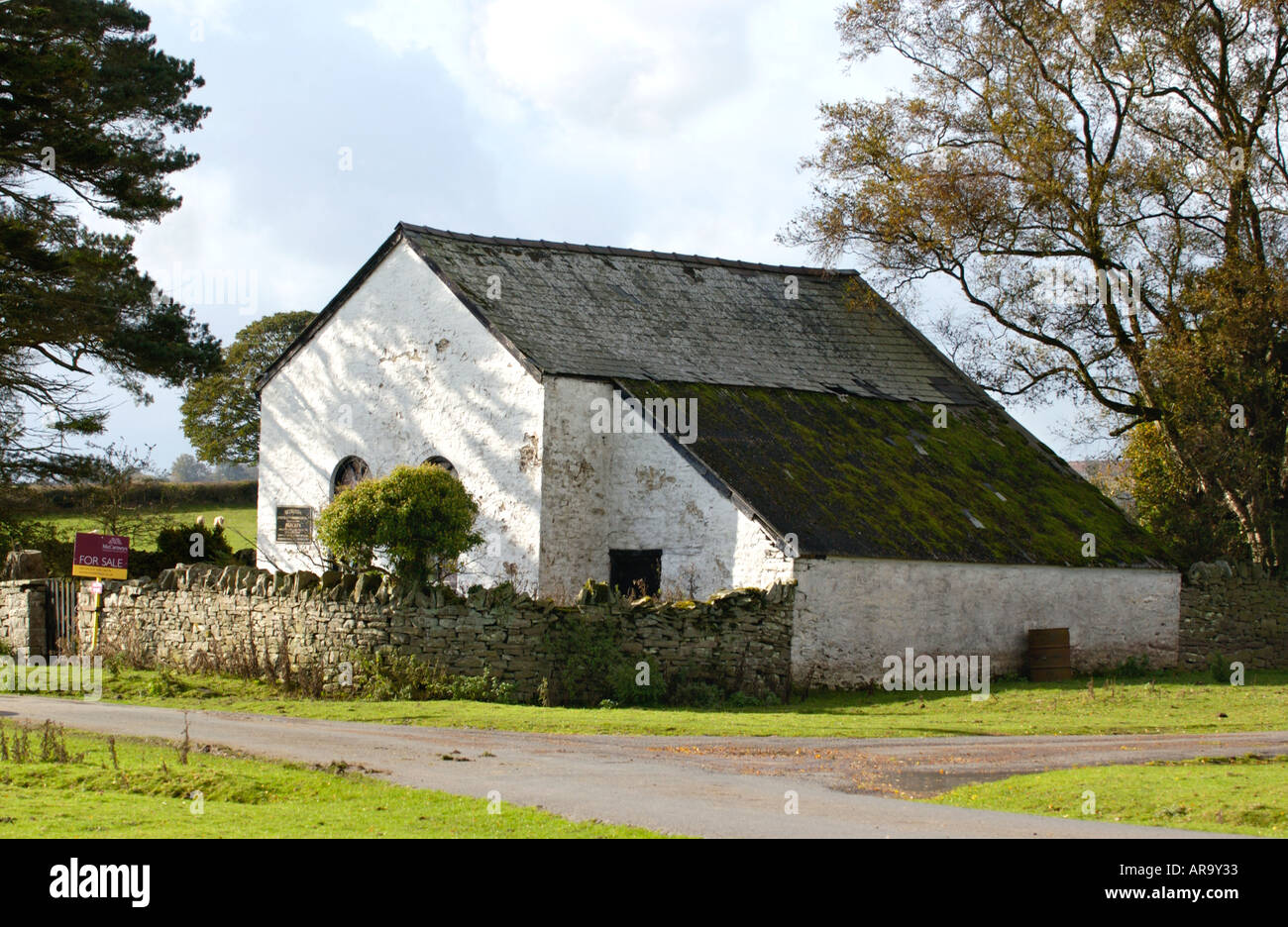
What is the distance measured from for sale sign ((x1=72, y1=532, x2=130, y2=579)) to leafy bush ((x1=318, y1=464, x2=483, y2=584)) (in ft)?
12.0

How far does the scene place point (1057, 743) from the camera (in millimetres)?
18000

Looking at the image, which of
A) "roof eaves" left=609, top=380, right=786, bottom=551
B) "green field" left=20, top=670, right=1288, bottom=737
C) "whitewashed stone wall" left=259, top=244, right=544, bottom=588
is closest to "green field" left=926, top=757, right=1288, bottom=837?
"green field" left=20, top=670, right=1288, bottom=737

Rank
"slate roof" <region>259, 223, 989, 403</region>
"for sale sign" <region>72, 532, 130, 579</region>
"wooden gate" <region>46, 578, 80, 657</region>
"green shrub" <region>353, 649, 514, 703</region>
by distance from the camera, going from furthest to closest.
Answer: "slate roof" <region>259, 223, 989, 403</region>
"wooden gate" <region>46, 578, 80, 657</region>
"for sale sign" <region>72, 532, 130, 579</region>
"green shrub" <region>353, 649, 514, 703</region>

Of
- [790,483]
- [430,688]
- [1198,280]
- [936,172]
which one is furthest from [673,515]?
[1198,280]

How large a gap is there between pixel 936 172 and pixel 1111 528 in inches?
364

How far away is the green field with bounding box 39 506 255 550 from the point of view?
38.0m

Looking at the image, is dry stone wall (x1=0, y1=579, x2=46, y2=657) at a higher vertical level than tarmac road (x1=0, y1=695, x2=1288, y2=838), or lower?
higher

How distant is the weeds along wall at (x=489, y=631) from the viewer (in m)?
21.7

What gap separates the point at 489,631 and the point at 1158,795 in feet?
37.1

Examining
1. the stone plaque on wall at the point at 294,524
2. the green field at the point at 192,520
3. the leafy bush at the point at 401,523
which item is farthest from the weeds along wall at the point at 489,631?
the green field at the point at 192,520

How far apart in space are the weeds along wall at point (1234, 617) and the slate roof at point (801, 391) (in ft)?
4.31

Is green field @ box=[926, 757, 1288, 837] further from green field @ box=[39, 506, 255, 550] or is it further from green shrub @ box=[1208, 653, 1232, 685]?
green field @ box=[39, 506, 255, 550]

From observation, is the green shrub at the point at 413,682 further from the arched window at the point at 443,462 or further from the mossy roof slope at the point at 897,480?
the arched window at the point at 443,462
